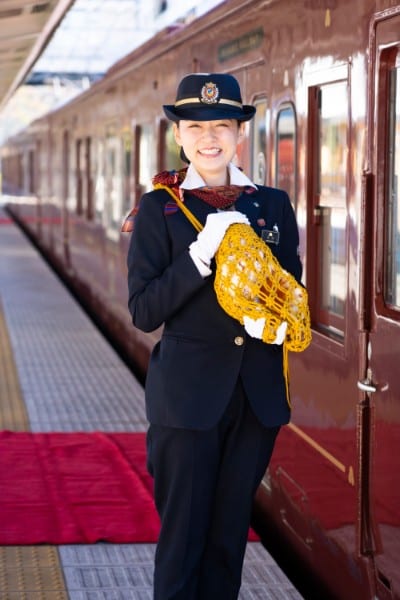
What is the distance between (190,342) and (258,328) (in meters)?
0.22

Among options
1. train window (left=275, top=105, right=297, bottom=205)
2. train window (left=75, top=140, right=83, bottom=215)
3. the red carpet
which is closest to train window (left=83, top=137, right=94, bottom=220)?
train window (left=75, top=140, right=83, bottom=215)

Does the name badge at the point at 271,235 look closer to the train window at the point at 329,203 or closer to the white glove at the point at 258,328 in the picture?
the white glove at the point at 258,328

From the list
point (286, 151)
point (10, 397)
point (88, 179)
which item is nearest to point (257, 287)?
point (286, 151)

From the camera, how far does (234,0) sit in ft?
16.6

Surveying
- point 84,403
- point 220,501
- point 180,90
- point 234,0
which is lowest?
point 84,403

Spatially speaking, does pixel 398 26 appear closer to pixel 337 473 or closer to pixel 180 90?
pixel 180 90

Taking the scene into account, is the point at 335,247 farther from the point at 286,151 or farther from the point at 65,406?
the point at 65,406

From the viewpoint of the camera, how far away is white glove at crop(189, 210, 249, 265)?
9.14ft

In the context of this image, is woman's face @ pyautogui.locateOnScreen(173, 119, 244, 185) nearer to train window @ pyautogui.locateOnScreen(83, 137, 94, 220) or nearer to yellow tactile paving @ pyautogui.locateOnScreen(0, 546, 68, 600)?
yellow tactile paving @ pyautogui.locateOnScreen(0, 546, 68, 600)

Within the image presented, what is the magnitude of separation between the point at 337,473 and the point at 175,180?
1.43 m

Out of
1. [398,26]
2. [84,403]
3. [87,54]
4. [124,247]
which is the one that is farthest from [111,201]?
[87,54]

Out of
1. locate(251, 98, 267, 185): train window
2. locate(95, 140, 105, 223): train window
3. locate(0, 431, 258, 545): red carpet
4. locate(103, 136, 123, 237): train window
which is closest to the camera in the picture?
locate(0, 431, 258, 545): red carpet

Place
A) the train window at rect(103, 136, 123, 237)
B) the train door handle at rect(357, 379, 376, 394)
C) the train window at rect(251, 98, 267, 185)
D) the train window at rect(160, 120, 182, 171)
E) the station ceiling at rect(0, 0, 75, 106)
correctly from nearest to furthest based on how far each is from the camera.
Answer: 1. the train door handle at rect(357, 379, 376, 394)
2. the train window at rect(251, 98, 267, 185)
3. the train window at rect(160, 120, 182, 171)
4. the station ceiling at rect(0, 0, 75, 106)
5. the train window at rect(103, 136, 123, 237)

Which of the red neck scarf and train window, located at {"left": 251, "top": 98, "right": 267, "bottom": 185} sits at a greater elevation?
train window, located at {"left": 251, "top": 98, "right": 267, "bottom": 185}
